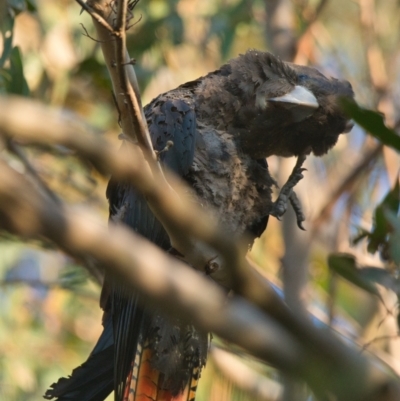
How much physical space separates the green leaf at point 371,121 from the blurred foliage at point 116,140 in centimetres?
195

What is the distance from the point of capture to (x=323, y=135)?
306cm

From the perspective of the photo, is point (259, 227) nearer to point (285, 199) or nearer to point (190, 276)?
point (285, 199)

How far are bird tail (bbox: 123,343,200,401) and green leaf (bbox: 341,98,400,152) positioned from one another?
4.12 ft

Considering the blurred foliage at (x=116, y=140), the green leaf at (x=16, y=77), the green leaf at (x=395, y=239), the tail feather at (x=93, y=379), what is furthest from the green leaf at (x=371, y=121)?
the blurred foliage at (x=116, y=140)

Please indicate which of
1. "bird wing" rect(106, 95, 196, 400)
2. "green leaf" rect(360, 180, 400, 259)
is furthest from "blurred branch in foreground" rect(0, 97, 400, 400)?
"bird wing" rect(106, 95, 196, 400)

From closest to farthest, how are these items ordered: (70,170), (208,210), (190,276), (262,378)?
(190,276), (208,210), (262,378), (70,170)

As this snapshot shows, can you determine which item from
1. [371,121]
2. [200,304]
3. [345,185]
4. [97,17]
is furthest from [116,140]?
[200,304]

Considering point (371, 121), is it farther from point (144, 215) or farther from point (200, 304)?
point (200, 304)

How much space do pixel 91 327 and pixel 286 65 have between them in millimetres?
3326

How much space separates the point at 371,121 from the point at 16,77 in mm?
1889

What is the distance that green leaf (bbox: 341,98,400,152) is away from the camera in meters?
2.21

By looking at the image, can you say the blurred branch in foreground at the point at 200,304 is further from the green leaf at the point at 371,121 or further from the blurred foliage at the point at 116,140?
the blurred foliage at the point at 116,140

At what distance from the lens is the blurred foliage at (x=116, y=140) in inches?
186

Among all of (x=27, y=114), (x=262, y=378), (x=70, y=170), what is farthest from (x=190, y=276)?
(x=70, y=170)
